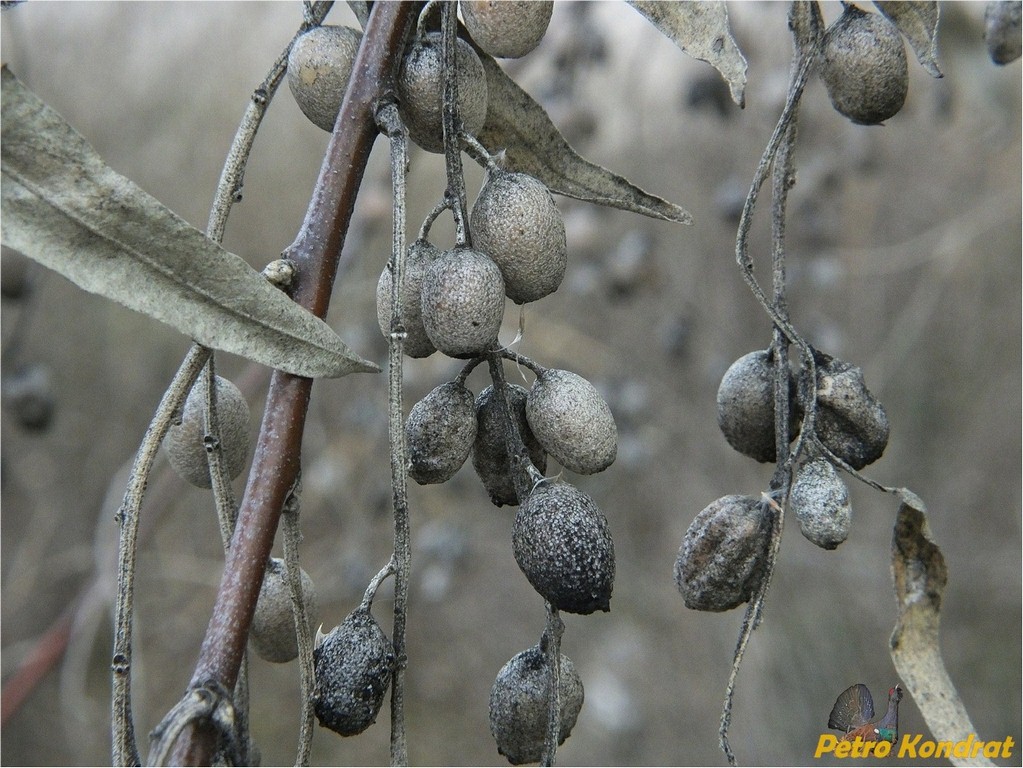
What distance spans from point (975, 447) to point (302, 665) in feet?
13.5

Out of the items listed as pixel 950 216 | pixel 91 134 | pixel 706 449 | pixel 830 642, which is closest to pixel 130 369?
pixel 91 134

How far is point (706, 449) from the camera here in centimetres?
388

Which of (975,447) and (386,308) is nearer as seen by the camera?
(386,308)

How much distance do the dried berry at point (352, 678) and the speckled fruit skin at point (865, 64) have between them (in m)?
0.54

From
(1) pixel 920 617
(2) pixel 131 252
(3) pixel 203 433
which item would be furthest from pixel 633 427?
(2) pixel 131 252

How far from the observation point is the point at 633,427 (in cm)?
281

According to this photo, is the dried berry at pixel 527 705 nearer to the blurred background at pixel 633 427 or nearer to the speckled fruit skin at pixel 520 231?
the speckled fruit skin at pixel 520 231

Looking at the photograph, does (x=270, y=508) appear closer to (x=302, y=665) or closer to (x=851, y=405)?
(x=302, y=665)

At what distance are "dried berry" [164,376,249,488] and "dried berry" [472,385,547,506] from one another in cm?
18

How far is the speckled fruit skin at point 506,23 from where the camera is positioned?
0.58 meters

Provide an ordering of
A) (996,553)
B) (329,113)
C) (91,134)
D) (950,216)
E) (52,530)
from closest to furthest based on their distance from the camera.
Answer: (329,113), (996,553), (950,216), (52,530), (91,134)

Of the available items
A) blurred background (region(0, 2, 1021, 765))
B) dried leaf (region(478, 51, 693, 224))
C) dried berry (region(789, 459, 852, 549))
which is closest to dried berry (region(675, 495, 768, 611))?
dried berry (region(789, 459, 852, 549))

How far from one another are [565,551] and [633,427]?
2284 millimetres

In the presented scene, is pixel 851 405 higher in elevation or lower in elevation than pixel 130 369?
lower
